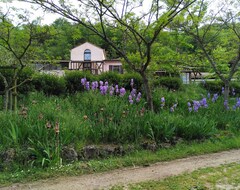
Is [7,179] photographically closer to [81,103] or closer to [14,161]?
[14,161]

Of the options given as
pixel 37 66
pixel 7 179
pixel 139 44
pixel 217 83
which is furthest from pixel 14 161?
pixel 217 83

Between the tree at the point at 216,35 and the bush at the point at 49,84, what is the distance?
359 cm

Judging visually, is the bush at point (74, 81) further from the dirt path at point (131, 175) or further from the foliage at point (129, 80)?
the dirt path at point (131, 175)

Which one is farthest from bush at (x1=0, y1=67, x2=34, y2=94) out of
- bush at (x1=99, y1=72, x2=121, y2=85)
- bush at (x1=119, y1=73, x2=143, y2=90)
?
bush at (x1=119, y1=73, x2=143, y2=90)

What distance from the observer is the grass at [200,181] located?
3.10 m

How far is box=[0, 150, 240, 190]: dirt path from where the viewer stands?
312cm

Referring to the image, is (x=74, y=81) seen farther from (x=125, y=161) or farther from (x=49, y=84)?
(x=125, y=161)

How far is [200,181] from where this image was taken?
329cm

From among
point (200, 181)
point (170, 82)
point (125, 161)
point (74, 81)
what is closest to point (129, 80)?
point (74, 81)

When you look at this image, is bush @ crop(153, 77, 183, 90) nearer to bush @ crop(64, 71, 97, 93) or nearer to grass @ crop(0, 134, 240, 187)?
bush @ crop(64, 71, 97, 93)

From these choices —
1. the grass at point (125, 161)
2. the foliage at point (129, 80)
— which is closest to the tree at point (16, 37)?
the grass at point (125, 161)

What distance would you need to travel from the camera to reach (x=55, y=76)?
23.0ft

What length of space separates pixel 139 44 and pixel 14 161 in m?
3.63

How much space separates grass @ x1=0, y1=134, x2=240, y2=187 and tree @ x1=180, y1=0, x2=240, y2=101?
8.03 feet
